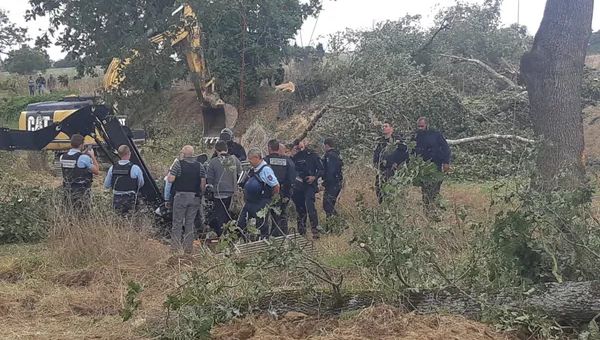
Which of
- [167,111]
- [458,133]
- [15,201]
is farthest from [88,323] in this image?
[167,111]

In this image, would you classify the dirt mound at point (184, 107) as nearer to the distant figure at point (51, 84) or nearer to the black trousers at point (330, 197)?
the distant figure at point (51, 84)

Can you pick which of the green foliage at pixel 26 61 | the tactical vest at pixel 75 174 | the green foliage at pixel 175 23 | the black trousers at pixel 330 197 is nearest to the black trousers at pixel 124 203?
the tactical vest at pixel 75 174

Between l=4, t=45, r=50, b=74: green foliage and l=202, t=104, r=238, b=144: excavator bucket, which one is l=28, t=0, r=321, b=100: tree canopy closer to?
l=202, t=104, r=238, b=144: excavator bucket

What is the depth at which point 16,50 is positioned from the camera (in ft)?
154

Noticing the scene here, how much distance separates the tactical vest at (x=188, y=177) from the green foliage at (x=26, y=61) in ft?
128

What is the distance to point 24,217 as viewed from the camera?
1005 cm

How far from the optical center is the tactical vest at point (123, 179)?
9438 mm

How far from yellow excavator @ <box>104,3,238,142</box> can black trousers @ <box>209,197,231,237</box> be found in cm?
1002

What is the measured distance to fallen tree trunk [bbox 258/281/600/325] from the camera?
493 cm

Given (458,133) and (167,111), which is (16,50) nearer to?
(167,111)

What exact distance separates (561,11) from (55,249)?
6825mm

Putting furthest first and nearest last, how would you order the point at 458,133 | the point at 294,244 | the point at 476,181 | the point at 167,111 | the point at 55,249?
the point at 167,111 → the point at 458,133 → the point at 476,181 → the point at 55,249 → the point at 294,244

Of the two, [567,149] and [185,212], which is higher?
[567,149]

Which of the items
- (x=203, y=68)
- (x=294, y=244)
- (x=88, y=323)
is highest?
(x=203, y=68)
